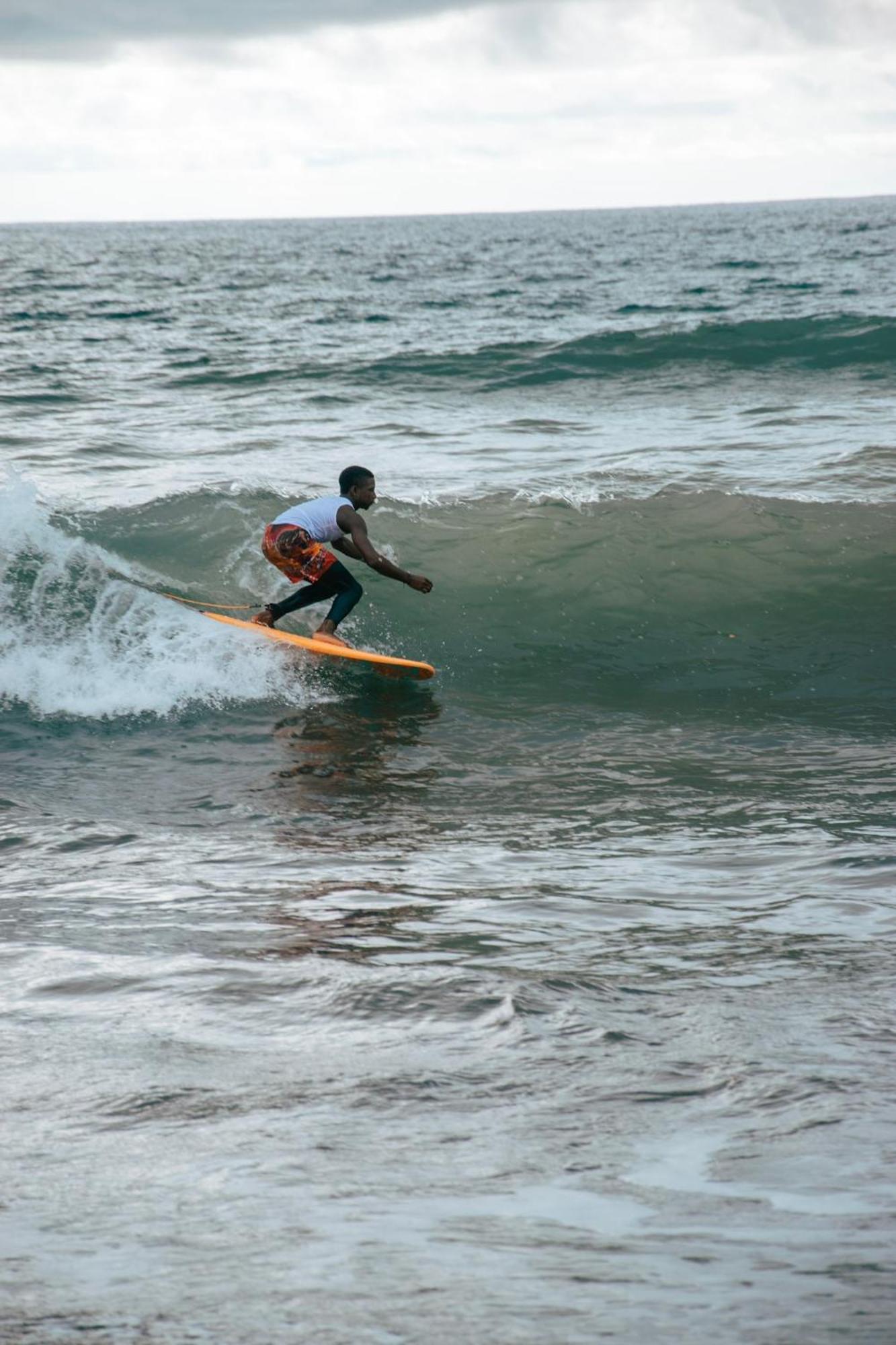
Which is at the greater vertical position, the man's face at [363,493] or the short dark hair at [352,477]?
the short dark hair at [352,477]

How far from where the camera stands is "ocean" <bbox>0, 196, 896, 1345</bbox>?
8.84ft

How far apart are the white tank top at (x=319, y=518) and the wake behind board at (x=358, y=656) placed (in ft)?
2.54

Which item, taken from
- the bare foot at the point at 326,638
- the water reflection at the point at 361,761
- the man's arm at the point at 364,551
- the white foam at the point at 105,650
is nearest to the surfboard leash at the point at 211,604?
the white foam at the point at 105,650

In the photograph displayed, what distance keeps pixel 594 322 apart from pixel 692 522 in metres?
21.5

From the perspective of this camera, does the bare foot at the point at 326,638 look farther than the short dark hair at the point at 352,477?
Yes

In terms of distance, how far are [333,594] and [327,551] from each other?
A: 422 millimetres

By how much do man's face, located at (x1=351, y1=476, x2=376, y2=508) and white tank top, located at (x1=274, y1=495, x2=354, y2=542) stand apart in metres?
0.06

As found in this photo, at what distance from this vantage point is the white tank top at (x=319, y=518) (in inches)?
366

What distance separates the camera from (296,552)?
934cm

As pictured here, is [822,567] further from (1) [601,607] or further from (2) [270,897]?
(2) [270,897]

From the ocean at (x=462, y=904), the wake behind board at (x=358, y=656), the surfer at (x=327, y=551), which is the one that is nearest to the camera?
the ocean at (x=462, y=904)

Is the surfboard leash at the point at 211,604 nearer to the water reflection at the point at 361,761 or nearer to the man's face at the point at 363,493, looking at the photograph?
the man's face at the point at 363,493

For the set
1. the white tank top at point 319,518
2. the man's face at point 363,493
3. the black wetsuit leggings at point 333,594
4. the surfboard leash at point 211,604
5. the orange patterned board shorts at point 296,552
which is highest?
the man's face at point 363,493

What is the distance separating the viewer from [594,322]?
109 feet
